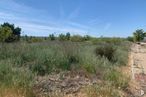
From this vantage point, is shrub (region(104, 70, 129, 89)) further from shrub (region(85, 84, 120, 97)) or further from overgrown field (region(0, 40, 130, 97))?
shrub (region(85, 84, 120, 97))

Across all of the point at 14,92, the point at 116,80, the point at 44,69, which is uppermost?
the point at 44,69

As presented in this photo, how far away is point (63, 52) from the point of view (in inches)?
539

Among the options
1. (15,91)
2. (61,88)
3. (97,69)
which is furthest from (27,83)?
(97,69)

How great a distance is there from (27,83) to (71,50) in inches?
253

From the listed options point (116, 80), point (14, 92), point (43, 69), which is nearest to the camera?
point (14, 92)

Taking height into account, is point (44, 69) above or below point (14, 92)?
above

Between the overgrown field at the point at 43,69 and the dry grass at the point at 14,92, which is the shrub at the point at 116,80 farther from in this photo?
the dry grass at the point at 14,92

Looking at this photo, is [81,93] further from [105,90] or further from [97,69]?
[97,69]

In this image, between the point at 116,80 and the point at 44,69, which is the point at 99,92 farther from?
the point at 44,69

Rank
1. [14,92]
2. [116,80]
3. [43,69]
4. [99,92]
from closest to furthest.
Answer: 1. [14,92]
2. [99,92]
3. [116,80]
4. [43,69]

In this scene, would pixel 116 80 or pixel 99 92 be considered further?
pixel 116 80

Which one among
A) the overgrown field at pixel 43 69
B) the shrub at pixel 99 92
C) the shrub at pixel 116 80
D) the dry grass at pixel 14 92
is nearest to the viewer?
the dry grass at pixel 14 92

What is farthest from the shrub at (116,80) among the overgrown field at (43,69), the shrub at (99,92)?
the shrub at (99,92)

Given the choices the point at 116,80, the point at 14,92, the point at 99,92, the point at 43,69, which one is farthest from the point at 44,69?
the point at 14,92
